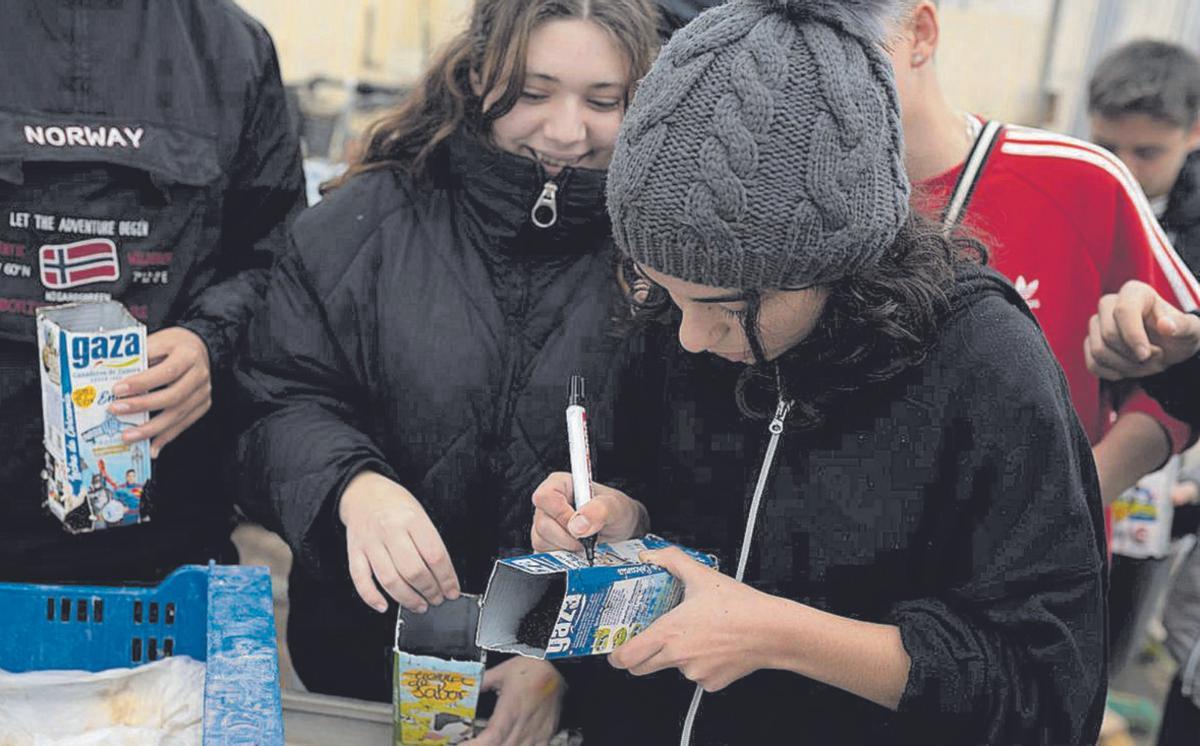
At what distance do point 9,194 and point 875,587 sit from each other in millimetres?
1331

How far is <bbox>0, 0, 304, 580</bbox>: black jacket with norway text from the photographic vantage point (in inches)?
70.7

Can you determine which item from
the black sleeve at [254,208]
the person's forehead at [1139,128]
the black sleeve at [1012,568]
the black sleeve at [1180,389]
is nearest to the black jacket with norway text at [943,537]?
the black sleeve at [1012,568]

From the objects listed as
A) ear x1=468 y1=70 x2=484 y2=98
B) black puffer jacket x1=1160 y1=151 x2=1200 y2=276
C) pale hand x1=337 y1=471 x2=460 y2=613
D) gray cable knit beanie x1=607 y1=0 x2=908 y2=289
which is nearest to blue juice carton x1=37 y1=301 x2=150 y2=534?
pale hand x1=337 y1=471 x2=460 y2=613

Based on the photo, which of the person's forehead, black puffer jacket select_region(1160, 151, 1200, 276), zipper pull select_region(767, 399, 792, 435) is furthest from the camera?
the person's forehead

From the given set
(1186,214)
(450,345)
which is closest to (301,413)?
(450,345)

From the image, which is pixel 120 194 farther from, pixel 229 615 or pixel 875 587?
pixel 875 587

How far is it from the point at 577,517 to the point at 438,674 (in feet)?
0.86

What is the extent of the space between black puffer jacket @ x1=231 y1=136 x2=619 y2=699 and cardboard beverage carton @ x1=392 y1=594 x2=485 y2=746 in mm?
197

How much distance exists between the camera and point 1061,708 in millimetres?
1271

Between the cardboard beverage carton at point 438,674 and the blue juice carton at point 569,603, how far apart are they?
161mm

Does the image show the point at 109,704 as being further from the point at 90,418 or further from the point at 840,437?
the point at 840,437

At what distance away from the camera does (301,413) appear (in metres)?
1.64

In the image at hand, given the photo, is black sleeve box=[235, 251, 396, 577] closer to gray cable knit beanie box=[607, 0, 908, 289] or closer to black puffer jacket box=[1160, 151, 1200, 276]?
gray cable knit beanie box=[607, 0, 908, 289]

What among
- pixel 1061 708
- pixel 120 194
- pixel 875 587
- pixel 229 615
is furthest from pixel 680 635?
pixel 120 194
